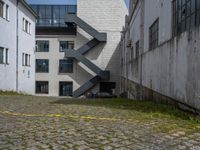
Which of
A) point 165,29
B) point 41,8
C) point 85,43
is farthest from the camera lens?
point 41,8

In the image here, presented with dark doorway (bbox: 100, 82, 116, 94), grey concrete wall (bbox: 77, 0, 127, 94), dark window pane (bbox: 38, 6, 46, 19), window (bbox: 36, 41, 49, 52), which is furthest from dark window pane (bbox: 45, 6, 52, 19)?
dark doorway (bbox: 100, 82, 116, 94)

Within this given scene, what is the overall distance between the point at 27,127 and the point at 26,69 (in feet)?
80.8

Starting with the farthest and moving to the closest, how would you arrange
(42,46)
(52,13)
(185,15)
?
1. (52,13)
2. (42,46)
3. (185,15)

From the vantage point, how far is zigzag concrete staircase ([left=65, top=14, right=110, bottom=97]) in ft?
132

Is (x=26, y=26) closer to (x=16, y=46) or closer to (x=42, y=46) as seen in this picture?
(x=16, y=46)

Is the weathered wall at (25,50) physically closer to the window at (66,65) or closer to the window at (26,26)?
the window at (26,26)

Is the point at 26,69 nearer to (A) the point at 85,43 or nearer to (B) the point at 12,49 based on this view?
(B) the point at 12,49

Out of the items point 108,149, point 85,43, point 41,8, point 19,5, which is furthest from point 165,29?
point 41,8

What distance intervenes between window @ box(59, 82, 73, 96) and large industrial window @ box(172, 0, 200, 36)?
33880mm

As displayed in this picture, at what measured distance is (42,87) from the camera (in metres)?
44.3

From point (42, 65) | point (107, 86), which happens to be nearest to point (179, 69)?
point (107, 86)

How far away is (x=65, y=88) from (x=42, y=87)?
3.39 m

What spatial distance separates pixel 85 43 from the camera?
41906 mm

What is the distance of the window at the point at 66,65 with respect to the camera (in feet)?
140
